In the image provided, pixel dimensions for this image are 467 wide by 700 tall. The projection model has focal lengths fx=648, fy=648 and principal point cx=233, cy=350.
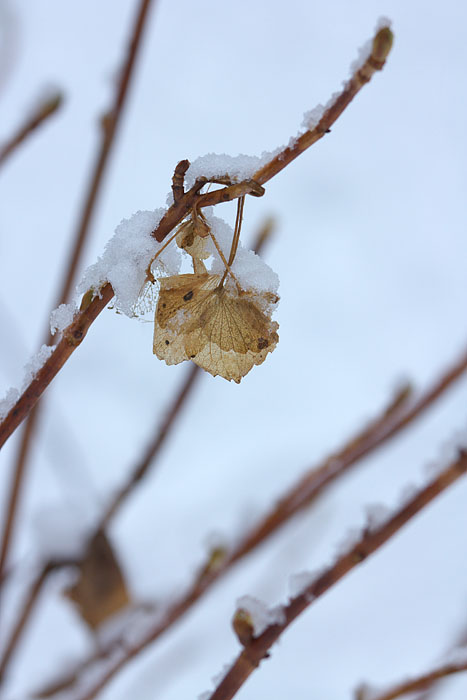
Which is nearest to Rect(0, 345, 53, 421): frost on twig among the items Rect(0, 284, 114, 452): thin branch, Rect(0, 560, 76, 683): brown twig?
Rect(0, 284, 114, 452): thin branch

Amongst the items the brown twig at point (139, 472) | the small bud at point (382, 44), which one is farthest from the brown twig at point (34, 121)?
the small bud at point (382, 44)

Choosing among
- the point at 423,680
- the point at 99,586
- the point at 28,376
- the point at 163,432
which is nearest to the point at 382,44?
the point at 28,376

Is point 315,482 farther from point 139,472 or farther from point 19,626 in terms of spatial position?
point 19,626

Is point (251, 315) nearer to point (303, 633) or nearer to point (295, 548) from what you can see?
point (295, 548)

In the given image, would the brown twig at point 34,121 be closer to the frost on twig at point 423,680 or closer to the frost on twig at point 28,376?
the frost on twig at point 28,376

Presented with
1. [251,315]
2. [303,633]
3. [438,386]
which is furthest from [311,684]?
[251,315]
